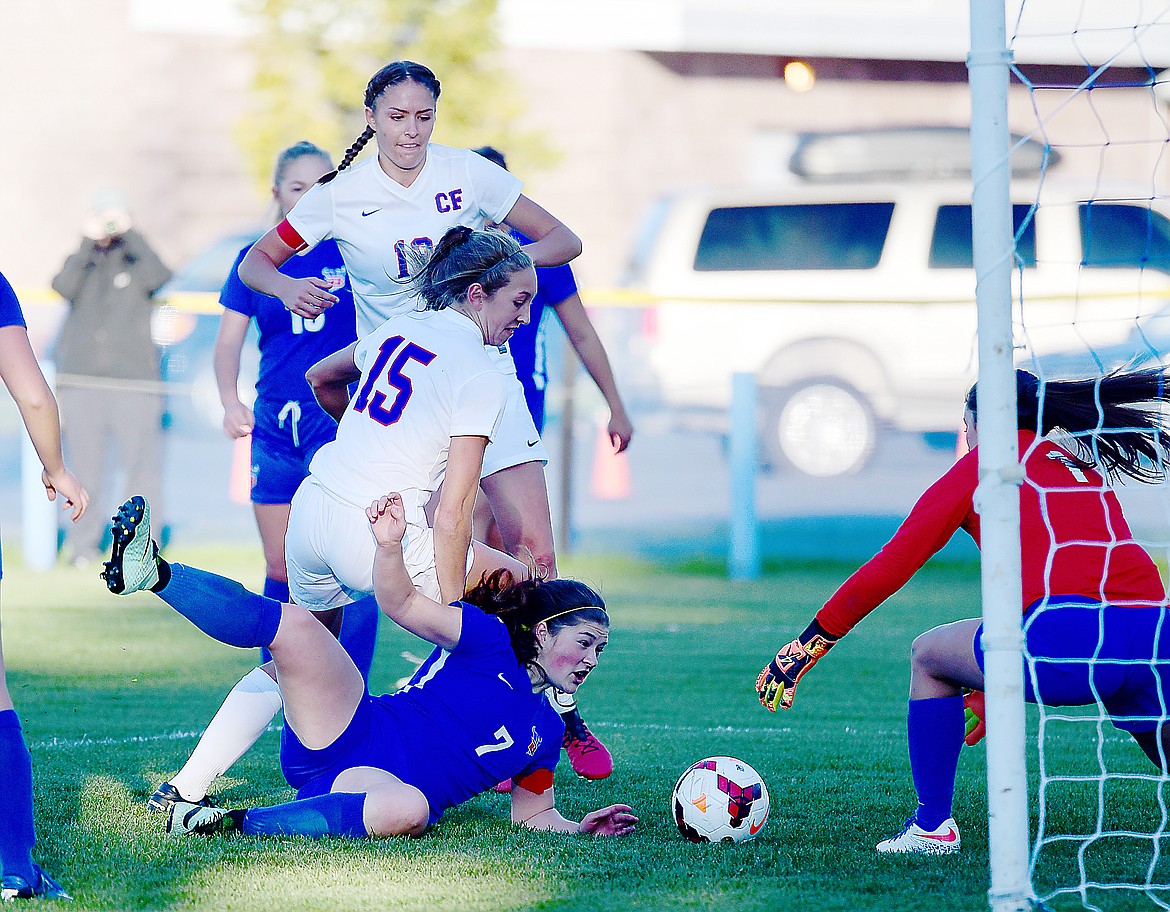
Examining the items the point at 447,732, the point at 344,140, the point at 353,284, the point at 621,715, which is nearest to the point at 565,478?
the point at 621,715

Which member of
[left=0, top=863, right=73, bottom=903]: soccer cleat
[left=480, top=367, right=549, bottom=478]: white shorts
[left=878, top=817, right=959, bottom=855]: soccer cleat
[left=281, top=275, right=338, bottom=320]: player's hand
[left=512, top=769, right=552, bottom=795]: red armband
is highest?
[left=281, top=275, right=338, bottom=320]: player's hand

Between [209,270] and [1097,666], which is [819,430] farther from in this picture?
[1097,666]

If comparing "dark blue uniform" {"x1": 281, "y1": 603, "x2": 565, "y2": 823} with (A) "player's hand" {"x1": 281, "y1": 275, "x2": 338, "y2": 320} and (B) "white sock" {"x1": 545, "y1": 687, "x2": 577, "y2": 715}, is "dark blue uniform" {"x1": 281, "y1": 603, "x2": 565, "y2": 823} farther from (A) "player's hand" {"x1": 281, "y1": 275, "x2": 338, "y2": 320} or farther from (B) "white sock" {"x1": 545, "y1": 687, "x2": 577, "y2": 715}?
(A) "player's hand" {"x1": 281, "y1": 275, "x2": 338, "y2": 320}

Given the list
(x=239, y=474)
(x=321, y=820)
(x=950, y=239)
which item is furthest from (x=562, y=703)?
(x=950, y=239)

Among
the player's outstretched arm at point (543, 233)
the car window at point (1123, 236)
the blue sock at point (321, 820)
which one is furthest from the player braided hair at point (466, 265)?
the car window at point (1123, 236)

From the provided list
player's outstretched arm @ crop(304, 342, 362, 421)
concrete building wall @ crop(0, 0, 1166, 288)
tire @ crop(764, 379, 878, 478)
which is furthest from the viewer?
concrete building wall @ crop(0, 0, 1166, 288)

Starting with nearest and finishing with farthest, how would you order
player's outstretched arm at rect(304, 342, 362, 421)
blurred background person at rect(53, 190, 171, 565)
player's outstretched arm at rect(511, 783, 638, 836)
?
player's outstretched arm at rect(511, 783, 638, 836), player's outstretched arm at rect(304, 342, 362, 421), blurred background person at rect(53, 190, 171, 565)

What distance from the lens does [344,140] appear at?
1864 cm

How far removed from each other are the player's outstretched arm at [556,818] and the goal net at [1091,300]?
1.03 m

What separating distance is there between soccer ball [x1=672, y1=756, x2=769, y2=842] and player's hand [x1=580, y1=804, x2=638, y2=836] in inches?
Result: 5.0

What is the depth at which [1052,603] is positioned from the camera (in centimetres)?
340

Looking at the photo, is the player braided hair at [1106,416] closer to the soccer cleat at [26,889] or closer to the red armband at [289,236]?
the red armband at [289,236]

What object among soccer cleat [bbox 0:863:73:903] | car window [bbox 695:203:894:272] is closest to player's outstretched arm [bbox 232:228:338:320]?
soccer cleat [bbox 0:863:73:903]

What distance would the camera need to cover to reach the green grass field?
3.20 m
